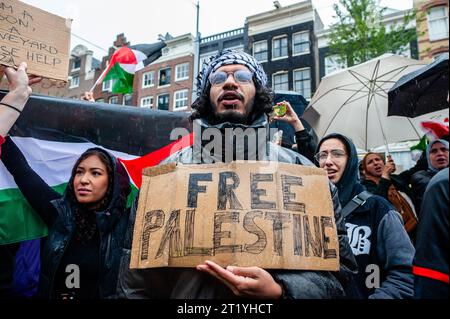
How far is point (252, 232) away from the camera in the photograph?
1.34 metres

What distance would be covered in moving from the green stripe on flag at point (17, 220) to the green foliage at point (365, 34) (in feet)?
39.3

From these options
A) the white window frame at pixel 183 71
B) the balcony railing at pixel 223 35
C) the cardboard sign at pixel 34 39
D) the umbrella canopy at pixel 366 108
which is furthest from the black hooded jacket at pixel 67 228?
the white window frame at pixel 183 71

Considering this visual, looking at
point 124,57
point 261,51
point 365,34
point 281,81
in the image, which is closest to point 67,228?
point 124,57

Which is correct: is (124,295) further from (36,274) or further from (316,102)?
(316,102)

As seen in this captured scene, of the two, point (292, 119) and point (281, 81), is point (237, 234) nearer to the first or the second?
point (292, 119)

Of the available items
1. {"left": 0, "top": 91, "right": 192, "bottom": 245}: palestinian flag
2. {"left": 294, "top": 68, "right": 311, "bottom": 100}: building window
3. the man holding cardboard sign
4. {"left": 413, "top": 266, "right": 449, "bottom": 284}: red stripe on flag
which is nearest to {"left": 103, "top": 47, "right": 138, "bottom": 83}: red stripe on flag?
{"left": 0, "top": 91, "right": 192, "bottom": 245}: palestinian flag

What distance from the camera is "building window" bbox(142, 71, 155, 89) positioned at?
91.3 ft

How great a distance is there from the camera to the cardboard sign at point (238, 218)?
1319 mm

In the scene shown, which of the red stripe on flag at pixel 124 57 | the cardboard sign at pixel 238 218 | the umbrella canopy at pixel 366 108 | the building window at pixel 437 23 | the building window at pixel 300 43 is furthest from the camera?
the building window at pixel 300 43

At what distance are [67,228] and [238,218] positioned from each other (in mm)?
1381

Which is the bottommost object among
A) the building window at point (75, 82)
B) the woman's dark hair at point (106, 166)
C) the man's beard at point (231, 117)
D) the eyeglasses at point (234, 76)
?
the woman's dark hair at point (106, 166)

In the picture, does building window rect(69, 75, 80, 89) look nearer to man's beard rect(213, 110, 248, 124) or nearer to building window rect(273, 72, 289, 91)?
building window rect(273, 72, 289, 91)

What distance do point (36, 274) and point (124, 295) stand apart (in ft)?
3.72

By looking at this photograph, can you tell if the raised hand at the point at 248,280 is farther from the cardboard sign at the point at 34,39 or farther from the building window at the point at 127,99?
the building window at the point at 127,99
